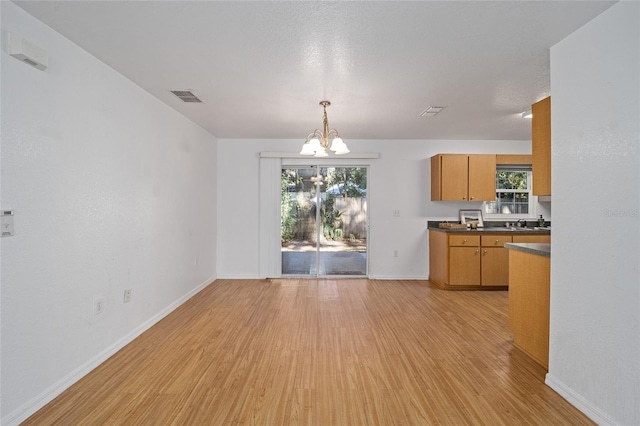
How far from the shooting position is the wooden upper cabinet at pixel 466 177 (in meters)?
5.23

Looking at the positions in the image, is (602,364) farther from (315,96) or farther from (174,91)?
(174,91)

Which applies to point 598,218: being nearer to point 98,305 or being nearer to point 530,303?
point 530,303

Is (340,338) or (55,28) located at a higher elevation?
(55,28)

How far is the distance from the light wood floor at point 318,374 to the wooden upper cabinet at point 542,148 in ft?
4.72

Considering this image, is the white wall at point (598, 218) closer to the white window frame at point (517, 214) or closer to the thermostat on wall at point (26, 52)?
the thermostat on wall at point (26, 52)

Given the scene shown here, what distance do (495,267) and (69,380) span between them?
16.8ft

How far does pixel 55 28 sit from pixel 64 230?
134 cm

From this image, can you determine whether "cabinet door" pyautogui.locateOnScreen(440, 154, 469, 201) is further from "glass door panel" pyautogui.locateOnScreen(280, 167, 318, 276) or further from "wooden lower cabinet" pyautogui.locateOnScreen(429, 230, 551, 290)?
"glass door panel" pyautogui.locateOnScreen(280, 167, 318, 276)

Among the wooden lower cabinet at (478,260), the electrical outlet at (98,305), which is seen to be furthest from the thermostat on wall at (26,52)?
the wooden lower cabinet at (478,260)

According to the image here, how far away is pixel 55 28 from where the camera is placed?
2.12 meters

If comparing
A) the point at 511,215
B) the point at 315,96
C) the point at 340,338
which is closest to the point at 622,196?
the point at 340,338

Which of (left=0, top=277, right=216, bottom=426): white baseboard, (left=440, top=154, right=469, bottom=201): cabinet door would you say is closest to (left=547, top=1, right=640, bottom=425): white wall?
(left=440, top=154, right=469, bottom=201): cabinet door

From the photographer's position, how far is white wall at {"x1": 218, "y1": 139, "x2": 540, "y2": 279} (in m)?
5.61

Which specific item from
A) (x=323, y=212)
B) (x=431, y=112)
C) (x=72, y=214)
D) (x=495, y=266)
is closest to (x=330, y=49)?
(x=431, y=112)
